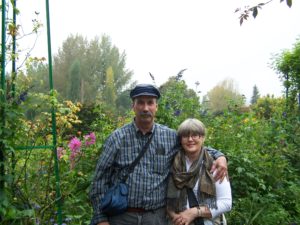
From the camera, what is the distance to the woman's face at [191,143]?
2830 millimetres

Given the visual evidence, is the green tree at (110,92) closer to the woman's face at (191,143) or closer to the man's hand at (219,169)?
the woman's face at (191,143)

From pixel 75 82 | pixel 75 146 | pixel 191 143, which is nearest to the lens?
pixel 191 143

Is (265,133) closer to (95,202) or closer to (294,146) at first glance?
(294,146)

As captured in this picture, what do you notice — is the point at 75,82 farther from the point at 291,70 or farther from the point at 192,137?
Answer: the point at 192,137

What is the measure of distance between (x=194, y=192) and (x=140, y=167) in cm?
43

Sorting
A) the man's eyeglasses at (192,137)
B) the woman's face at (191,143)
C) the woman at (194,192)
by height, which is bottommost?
the woman at (194,192)

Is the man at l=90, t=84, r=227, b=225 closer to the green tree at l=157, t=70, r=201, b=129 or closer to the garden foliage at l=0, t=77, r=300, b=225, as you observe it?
the garden foliage at l=0, t=77, r=300, b=225

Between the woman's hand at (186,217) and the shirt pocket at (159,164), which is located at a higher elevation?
the shirt pocket at (159,164)

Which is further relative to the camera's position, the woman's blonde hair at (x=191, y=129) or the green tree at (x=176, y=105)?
the green tree at (x=176, y=105)

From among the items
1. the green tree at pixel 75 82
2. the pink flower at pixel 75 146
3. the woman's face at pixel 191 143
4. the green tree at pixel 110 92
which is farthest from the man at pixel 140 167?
the green tree at pixel 75 82

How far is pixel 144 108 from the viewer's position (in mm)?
2795

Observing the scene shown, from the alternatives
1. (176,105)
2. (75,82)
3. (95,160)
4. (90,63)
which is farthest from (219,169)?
(90,63)

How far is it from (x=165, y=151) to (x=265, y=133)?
288cm

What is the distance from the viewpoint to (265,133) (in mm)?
5328
